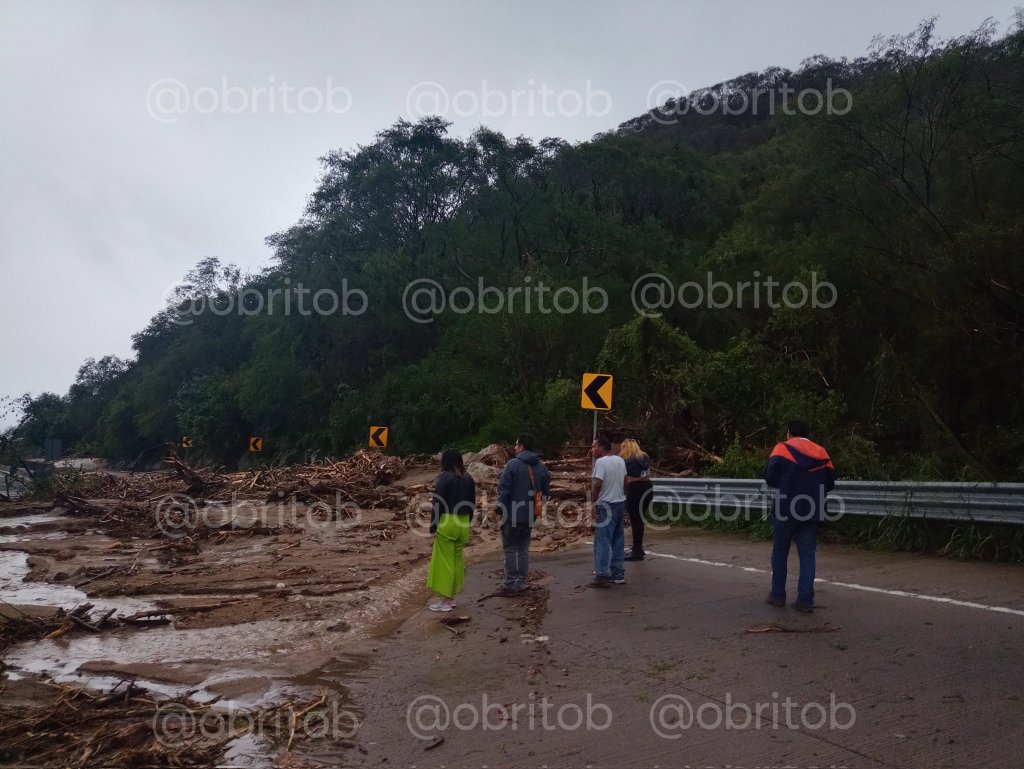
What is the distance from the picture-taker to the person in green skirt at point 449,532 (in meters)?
9.48

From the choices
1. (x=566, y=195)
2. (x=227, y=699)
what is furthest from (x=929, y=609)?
(x=566, y=195)

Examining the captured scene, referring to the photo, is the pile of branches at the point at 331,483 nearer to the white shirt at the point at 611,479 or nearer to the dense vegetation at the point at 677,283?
the dense vegetation at the point at 677,283

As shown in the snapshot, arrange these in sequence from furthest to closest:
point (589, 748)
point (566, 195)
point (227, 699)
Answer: point (566, 195), point (227, 699), point (589, 748)

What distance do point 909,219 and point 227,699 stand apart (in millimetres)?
23174

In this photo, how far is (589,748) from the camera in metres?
5.29

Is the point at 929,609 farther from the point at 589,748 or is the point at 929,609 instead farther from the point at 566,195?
the point at 566,195

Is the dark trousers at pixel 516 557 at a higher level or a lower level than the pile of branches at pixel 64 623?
higher

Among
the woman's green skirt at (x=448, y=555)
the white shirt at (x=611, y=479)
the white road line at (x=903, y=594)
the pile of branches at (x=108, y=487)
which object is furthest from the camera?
the pile of branches at (x=108, y=487)

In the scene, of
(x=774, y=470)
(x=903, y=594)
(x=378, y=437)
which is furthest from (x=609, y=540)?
(x=378, y=437)

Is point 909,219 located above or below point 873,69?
below

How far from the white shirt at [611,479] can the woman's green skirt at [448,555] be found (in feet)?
5.94

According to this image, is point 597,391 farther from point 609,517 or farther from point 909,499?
point 609,517

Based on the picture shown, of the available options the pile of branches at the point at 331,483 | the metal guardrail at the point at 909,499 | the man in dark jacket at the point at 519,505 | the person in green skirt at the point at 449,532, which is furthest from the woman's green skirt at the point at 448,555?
the pile of branches at the point at 331,483

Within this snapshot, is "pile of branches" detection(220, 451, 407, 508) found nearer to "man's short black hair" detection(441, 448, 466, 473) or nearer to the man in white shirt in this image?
the man in white shirt
